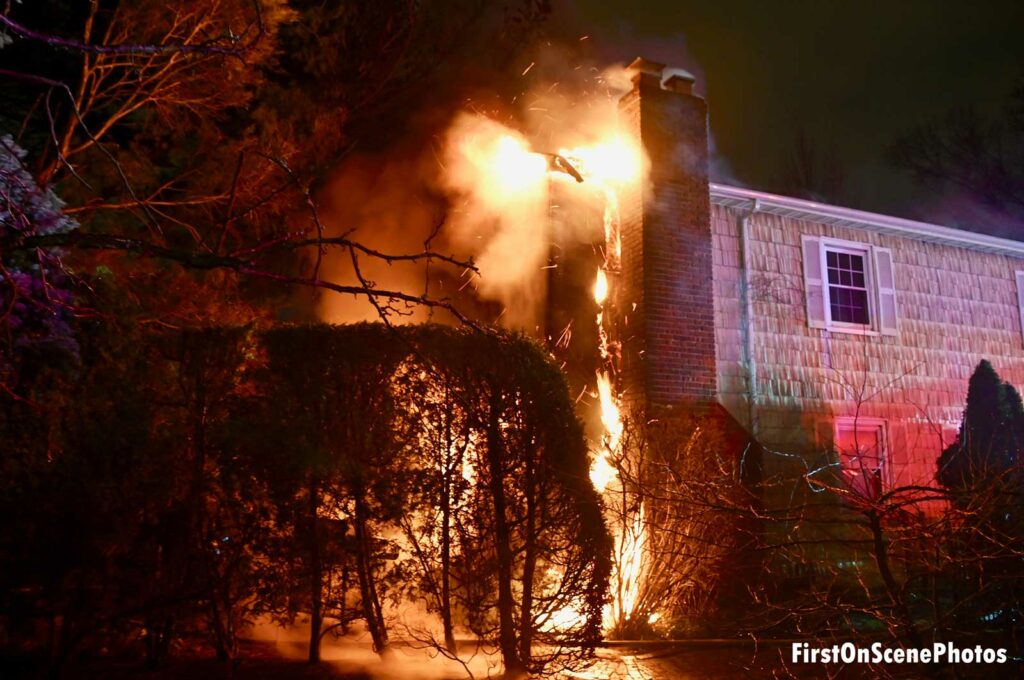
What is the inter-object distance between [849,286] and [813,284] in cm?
86

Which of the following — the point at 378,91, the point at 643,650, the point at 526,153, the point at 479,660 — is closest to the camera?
the point at 479,660

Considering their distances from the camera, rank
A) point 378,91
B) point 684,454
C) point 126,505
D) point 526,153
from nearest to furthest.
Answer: point 126,505 → point 684,454 → point 526,153 → point 378,91

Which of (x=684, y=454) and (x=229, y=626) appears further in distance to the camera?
(x=684, y=454)

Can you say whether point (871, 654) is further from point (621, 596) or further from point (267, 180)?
point (267, 180)

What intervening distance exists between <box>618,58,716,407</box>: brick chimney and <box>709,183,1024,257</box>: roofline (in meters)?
0.77

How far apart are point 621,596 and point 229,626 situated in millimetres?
3505

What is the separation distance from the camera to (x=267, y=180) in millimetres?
10516

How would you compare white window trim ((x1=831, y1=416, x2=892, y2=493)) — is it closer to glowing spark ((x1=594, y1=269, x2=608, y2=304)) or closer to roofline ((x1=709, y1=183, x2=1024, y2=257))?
roofline ((x1=709, y1=183, x2=1024, y2=257))

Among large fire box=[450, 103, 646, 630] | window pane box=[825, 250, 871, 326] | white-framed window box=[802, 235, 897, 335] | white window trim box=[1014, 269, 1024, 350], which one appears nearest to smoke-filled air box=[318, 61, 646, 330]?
large fire box=[450, 103, 646, 630]

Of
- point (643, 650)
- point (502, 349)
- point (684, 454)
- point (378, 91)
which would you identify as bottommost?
point (643, 650)

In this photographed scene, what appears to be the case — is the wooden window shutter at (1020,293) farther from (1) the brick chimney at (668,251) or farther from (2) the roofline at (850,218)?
(1) the brick chimney at (668,251)

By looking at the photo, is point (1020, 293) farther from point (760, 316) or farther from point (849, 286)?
point (760, 316)

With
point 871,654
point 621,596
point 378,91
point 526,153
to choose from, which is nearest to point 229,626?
point 621,596

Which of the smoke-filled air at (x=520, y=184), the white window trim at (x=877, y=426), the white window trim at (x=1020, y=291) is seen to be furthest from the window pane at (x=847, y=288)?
the smoke-filled air at (x=520, y=184)
